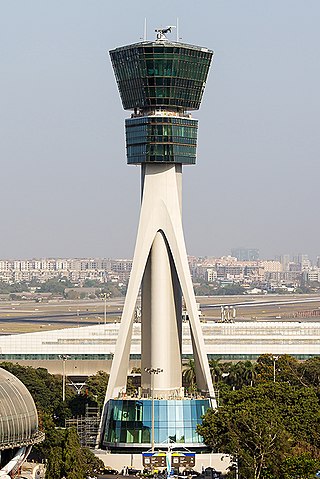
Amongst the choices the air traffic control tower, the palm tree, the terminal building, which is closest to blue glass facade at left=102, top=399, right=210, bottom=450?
the air traffic control tower

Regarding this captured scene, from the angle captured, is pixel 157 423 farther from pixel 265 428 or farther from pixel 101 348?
pixel 101 348

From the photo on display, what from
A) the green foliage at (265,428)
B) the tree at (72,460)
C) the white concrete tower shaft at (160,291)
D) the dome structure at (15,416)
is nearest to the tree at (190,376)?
the white concrete tower shaft at (160,291)

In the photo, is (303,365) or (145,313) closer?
(145,313)

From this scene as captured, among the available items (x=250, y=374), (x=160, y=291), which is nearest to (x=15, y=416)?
(x=160, y=291)

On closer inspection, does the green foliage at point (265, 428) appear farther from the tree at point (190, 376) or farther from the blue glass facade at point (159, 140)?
the tree at point (190, 376)

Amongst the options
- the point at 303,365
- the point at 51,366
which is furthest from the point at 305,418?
the point at 51,366

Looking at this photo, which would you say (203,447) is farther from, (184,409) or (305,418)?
(305,418)
